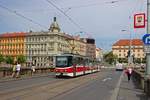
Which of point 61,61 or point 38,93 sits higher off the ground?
point 61,61

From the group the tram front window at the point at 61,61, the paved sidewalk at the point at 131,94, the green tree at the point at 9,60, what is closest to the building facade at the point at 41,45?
the green tree at the point at 9,60

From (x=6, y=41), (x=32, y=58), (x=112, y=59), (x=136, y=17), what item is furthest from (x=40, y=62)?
(x=136, y=17)

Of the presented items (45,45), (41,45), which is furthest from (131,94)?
(41,45)

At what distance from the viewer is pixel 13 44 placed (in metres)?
152

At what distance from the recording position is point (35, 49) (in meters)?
137

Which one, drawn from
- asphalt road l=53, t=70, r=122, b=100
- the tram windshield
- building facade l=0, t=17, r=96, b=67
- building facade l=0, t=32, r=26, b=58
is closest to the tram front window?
the tram windshield

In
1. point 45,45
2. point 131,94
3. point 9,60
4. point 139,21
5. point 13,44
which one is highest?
point 13,44

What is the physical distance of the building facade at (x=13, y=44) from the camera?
14673cm

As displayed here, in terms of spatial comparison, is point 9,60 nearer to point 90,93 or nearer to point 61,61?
point 61,61

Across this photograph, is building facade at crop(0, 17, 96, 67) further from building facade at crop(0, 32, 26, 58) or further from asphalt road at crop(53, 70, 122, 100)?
asphalt road at crop(53, 70, 122, 100)

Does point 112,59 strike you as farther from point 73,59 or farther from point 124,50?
point 73,59

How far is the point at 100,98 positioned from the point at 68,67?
21618 millimetres

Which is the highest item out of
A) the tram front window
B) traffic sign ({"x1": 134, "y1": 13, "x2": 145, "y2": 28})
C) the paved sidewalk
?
traffic sign ({"x1": 134, "y1": 13, "x2": 145, "y2": 28})

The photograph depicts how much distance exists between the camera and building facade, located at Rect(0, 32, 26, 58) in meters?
147
